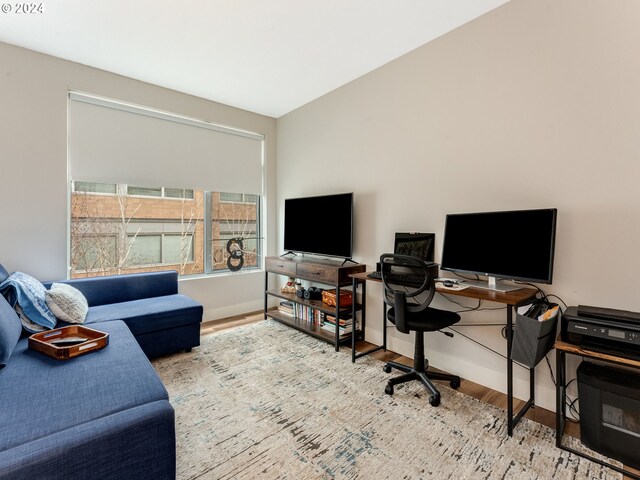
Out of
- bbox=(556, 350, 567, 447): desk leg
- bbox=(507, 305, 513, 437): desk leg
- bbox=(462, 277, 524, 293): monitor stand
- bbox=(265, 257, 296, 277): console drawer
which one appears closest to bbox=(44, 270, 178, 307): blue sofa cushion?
bbox=(265, 257, 296, 277): console drawer

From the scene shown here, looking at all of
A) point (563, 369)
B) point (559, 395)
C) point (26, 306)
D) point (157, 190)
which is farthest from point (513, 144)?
point (157, 190)

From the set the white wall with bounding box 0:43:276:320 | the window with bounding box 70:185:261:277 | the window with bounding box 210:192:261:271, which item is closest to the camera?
the white wall with bounding box 0:43:276:320

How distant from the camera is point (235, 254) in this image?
421cm

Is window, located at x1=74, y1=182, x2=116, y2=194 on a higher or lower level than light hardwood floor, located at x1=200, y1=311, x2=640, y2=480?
higher

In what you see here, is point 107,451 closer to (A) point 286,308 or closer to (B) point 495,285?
(B) point 495,285

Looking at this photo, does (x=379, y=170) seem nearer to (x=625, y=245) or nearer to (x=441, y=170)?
(x=441, y=170)

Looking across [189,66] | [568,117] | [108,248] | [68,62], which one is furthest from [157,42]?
[568,117]

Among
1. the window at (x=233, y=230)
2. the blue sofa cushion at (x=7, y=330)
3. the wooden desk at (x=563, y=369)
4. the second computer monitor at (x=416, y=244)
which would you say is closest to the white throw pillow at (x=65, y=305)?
the blue sofa cushion at (x=7, y=330)

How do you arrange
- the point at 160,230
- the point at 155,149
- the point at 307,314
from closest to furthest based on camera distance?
the point at 155,149, the point at 307,314, the point at 160,230

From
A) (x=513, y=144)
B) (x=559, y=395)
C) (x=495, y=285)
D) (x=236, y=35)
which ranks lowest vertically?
(x=559, y=395)

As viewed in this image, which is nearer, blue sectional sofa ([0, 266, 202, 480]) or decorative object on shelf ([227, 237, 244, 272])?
blue sectional sofa ([0, 266, 202, 480])

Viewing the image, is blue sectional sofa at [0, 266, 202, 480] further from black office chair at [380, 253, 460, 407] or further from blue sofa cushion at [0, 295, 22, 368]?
black office chair at [380, 253, 460, 407]

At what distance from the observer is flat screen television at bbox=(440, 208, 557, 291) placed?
73.4 inches

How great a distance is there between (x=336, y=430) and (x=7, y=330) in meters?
1.99
